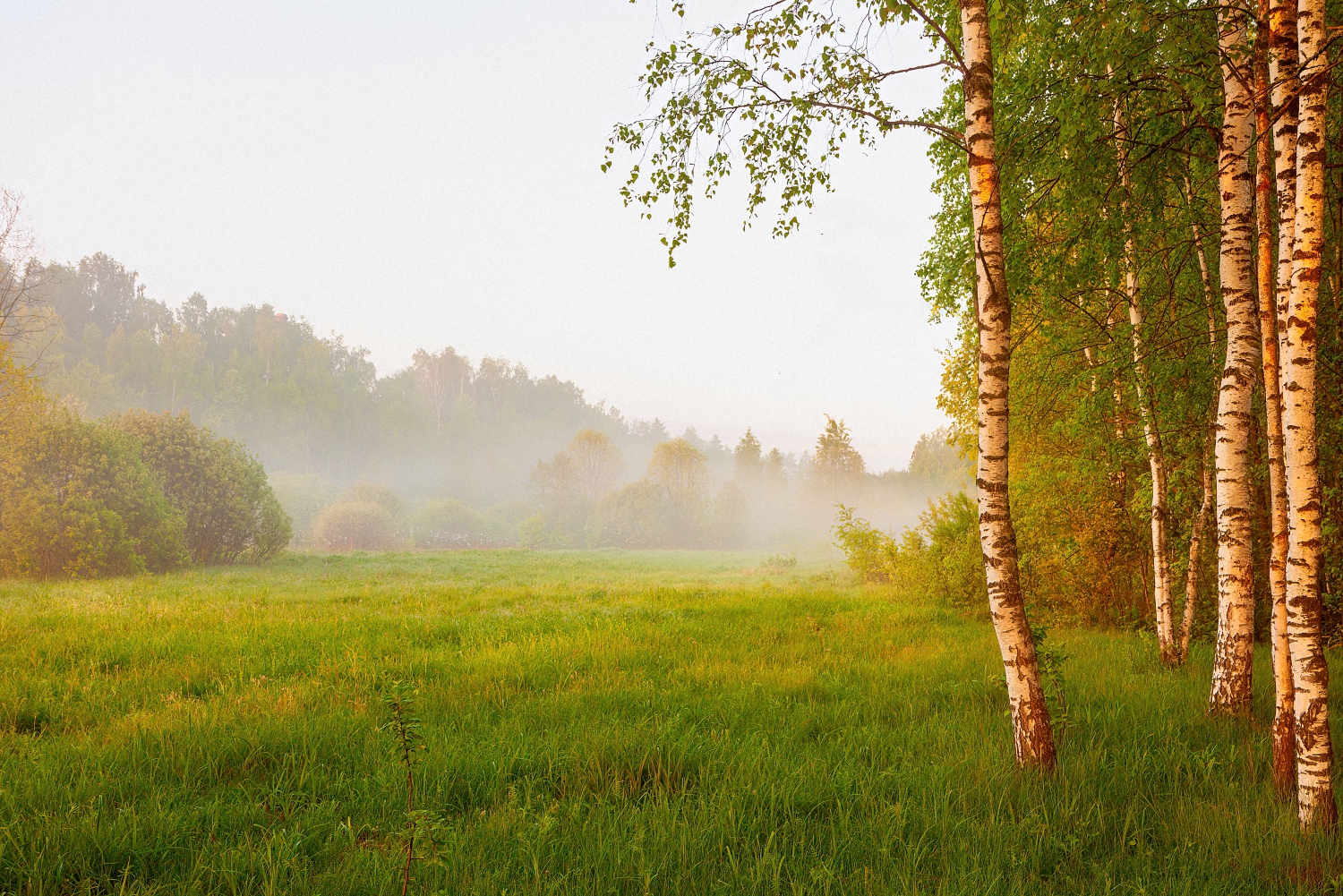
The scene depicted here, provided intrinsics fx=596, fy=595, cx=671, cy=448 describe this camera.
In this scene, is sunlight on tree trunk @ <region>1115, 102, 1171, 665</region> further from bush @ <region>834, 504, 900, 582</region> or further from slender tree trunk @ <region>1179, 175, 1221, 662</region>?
bush @ <region>834, 504, 900, 582</region>

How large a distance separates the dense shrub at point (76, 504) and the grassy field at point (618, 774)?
17.3 m

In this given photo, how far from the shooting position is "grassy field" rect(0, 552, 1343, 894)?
11.3ft

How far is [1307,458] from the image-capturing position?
3.66 metres

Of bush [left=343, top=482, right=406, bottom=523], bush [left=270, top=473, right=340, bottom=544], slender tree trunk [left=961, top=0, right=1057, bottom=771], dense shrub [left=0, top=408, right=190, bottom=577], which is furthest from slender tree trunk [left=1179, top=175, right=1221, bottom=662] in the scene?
bush [left=270, top=473, right=340, bottom=544]

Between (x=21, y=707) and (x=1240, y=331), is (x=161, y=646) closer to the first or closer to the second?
(x=21, y=707)

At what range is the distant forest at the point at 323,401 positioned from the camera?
78.4 metres

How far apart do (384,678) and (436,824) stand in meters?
4.65

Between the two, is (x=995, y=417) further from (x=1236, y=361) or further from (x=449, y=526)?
(x=449, y=526)

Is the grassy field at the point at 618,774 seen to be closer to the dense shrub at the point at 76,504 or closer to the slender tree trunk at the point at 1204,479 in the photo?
the slender tree trunk at the point at 1204,479

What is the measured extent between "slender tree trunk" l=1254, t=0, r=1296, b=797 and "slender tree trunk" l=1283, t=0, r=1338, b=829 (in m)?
0.27

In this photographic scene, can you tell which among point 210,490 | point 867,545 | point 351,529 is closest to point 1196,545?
point 867,545

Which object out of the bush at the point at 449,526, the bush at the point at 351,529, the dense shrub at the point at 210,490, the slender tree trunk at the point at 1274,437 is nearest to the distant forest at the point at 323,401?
the bush at the point at 449,526

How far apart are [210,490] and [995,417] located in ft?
117

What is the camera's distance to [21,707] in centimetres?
585
